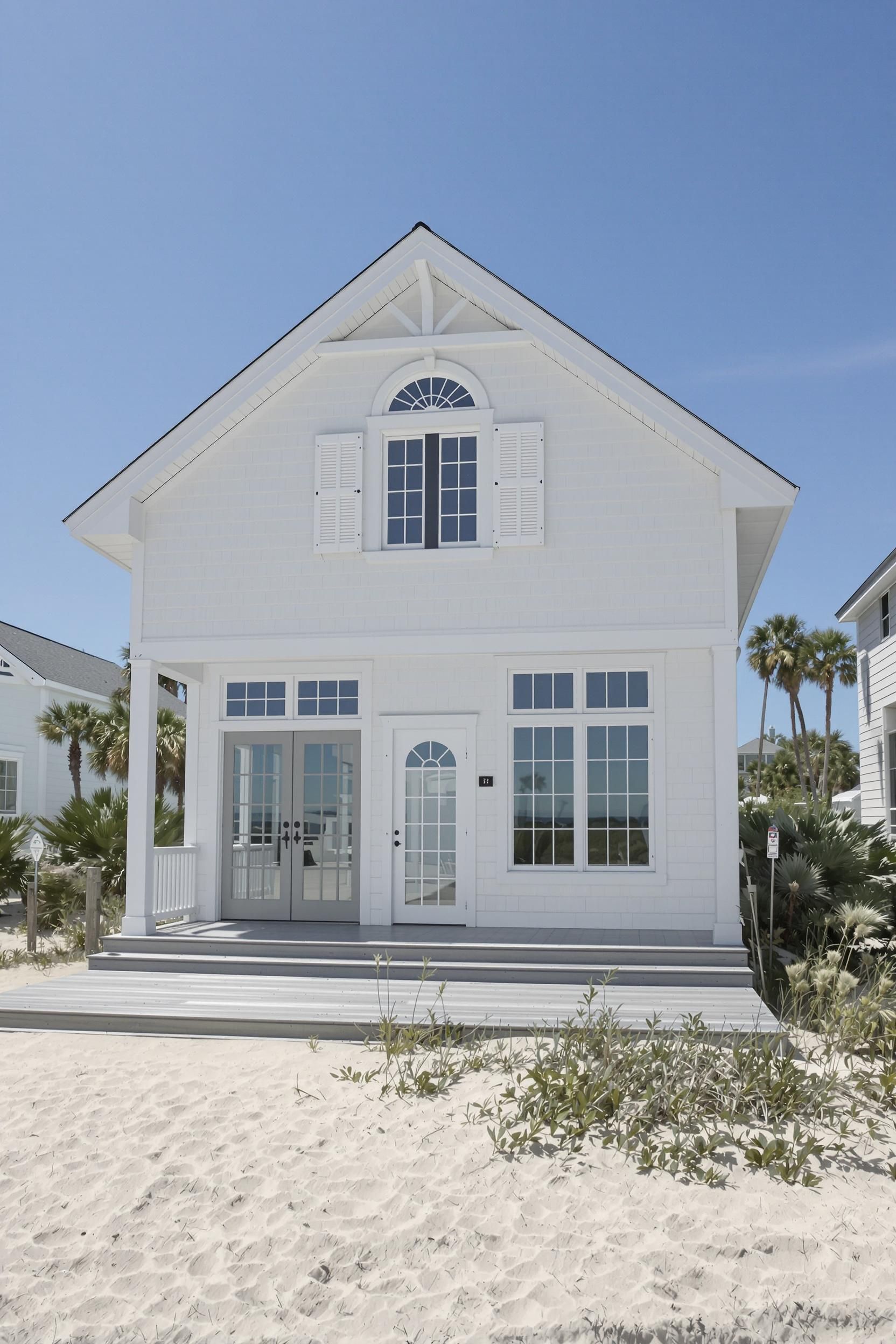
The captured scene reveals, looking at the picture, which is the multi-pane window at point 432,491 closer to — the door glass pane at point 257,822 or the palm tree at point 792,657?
the door glass pane at point 257,822

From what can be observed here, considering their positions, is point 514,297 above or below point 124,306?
below

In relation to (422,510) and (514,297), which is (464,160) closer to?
(514,297)

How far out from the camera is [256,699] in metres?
12.3

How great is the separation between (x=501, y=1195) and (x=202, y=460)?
8536 millimetres

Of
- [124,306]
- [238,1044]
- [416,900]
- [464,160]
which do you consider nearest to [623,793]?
[416,900]

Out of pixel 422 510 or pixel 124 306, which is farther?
pixel 124 306

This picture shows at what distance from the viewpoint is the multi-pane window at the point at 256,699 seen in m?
12.2

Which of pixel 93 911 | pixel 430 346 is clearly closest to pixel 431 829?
pixel 93 911

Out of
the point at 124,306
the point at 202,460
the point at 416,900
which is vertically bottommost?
the point at 416,900

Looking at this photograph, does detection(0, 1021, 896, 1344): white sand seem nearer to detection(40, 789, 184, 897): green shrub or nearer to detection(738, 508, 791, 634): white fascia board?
detection(738, 508, 791, 634): white fascia board

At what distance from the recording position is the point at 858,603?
69.2 ft

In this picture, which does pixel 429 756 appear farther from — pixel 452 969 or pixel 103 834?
pixel 103 834

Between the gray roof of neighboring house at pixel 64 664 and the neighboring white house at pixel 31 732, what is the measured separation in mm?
43

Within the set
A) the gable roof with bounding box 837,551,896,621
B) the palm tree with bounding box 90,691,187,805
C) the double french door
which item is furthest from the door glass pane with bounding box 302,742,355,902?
the gable roof with bounding box 837,551,896,621
